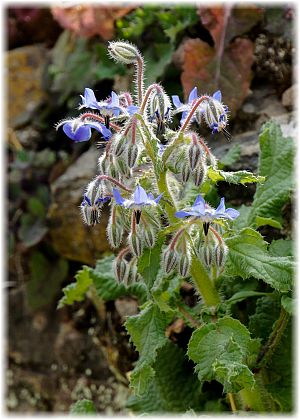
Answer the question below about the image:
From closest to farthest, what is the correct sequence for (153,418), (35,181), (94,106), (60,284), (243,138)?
1. (94,106)
2. (153,418)
3. (243,138)
4. (60,284)
5. (35,181)

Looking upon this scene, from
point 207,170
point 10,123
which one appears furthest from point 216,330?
point 10,123

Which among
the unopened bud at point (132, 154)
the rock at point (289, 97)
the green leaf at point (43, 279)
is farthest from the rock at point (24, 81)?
the unopened bud at point (132, 154)

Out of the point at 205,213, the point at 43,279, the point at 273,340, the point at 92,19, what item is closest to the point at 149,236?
the point at 205,213

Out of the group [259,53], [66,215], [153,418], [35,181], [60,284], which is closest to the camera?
[153,418]

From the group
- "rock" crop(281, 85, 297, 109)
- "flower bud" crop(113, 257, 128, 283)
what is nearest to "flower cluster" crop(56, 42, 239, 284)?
"flower bud" crop(113, 257, 128, 283)

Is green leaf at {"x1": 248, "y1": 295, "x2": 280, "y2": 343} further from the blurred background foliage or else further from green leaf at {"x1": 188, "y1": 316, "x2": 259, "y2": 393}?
the blurred background foliage

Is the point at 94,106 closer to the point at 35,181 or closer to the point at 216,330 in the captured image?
the point at 216,330
